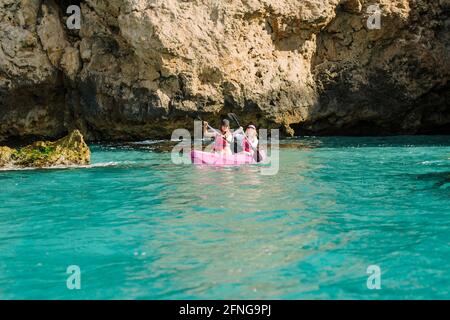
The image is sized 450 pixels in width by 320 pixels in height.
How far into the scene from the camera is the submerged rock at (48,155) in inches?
564

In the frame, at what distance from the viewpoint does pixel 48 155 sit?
14.5 meters

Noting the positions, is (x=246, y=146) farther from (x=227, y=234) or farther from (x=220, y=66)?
(x=227, y=234)

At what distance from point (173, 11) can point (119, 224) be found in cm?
1398

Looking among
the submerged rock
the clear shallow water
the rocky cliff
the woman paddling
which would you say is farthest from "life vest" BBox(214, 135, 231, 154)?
the rocky cliff

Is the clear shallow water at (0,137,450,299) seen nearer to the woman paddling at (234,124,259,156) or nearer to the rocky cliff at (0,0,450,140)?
the woman paddling at (234,124,259,156)

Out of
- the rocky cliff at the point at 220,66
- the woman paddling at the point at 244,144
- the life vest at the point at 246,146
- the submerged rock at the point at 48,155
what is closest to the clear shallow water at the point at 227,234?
the submerged rock at the point at 48,155

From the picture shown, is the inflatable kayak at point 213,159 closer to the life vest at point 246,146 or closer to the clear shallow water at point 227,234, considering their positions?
the life vest at point 246,146

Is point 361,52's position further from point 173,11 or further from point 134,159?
point 134,159

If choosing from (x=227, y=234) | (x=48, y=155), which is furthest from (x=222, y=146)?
(x=227, y=234)

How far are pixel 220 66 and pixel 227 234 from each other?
1470 cm

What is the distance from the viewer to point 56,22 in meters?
22.0

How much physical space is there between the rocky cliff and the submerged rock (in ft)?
20.1

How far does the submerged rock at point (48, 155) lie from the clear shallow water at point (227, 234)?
1535 mm
